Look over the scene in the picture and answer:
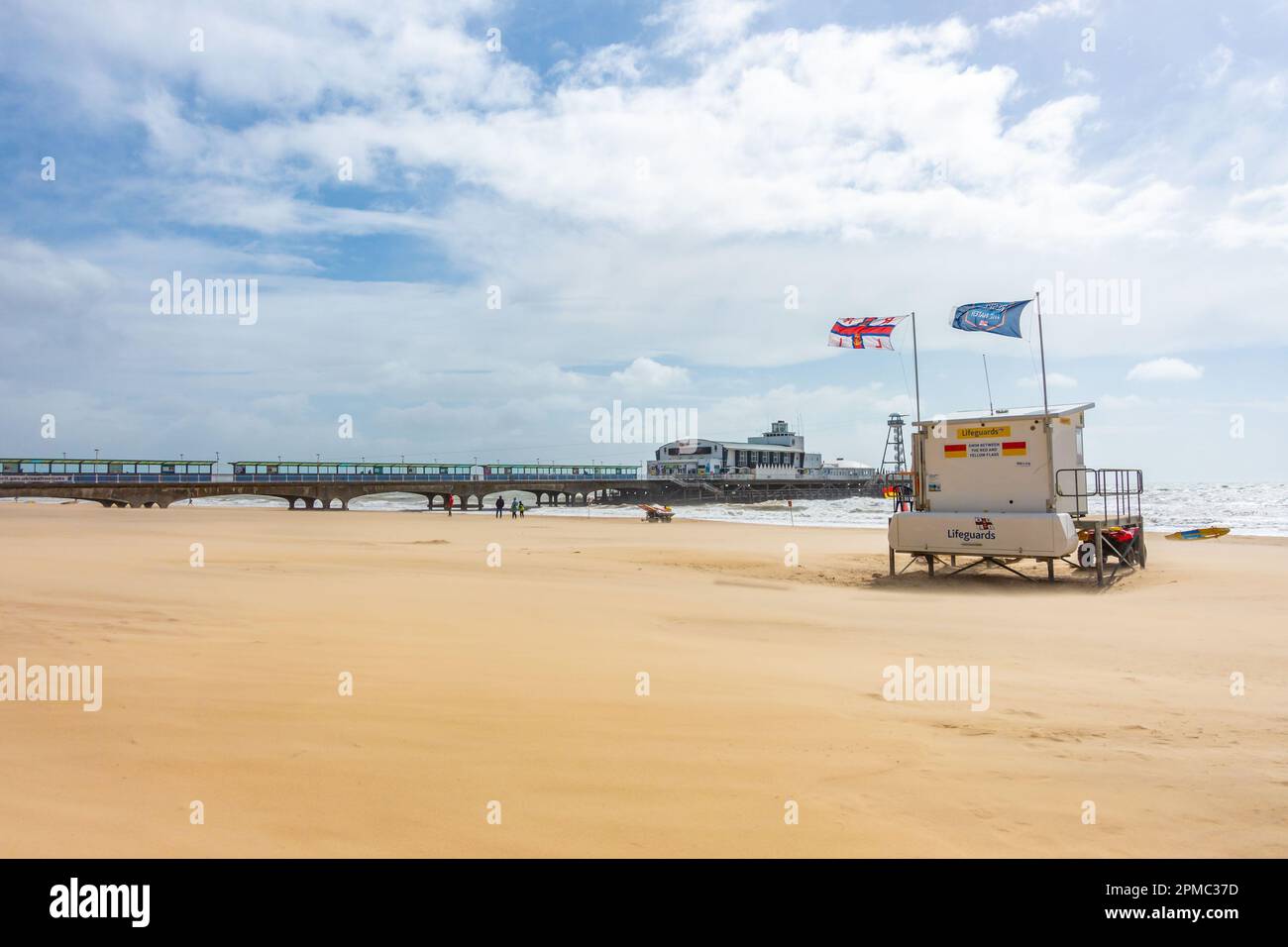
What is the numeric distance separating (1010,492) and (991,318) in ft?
15.8

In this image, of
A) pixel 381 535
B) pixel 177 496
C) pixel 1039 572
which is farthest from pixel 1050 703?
pixel 177 496

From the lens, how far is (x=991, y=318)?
61.6 ft

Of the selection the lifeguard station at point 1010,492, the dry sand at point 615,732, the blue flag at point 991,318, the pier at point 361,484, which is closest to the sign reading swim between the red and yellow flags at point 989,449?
the lifeguard station at point 1010,492

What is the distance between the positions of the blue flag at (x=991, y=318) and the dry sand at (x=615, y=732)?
866 cm

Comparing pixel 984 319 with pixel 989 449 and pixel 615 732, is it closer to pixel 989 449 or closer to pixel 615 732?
pixel 989 449

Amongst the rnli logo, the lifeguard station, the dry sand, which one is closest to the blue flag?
the rnli logo

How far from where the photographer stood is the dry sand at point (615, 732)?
3564 millimetres

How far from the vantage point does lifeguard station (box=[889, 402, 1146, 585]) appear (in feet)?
51.4

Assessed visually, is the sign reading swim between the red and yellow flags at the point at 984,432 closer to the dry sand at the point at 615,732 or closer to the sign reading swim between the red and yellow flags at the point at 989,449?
the sign reading swim between the red and yellow flags at the point at 989,449

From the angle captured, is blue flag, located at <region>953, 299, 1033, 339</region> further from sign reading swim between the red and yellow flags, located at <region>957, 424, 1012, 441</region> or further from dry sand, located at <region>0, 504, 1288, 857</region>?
dry sand, located at <region>0, 504, 1288, 857</region>

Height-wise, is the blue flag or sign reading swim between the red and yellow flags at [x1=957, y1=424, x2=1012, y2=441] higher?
the blue flag

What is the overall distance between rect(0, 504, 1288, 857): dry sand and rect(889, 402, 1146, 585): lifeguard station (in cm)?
399
